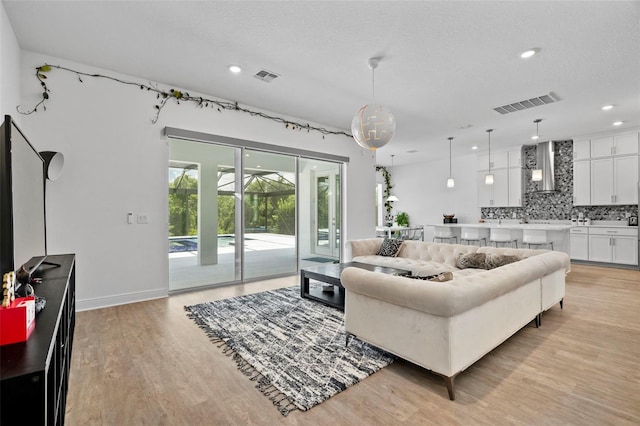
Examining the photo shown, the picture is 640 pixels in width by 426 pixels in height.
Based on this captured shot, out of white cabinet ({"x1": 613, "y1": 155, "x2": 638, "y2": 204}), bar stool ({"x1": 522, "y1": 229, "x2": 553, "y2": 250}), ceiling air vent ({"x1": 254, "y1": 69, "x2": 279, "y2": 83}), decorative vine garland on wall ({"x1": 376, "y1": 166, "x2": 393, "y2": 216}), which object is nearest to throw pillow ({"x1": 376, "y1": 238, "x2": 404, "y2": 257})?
bar stool ({"x1": 522, "y1": 229, "x2": 553, "y2": 250})

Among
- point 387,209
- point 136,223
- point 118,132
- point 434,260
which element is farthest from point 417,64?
point 387,209

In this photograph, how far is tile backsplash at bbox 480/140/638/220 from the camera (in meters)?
6.91

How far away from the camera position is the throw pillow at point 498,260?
3643mm

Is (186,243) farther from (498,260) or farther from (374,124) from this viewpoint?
(498,260)

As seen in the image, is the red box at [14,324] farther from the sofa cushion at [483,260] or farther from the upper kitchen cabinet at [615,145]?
the upper kitchen cabinet at [615,145]

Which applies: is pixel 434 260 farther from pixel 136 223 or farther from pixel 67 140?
pixel 67 140

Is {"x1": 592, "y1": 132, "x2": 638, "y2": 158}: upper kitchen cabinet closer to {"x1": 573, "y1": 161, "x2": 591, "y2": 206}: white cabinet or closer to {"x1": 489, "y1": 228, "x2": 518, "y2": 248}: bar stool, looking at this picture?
{"x1": 573, "y1": 161, "x2": 591, "y2": 206}: white cabinet

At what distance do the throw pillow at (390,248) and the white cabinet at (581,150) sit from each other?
4.99 m

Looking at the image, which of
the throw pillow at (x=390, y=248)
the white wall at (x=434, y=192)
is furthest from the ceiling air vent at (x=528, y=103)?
the white wall at (x=434, y=192)

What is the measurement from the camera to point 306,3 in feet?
8.48

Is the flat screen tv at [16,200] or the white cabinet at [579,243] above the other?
the flat screen tv at [16,200]

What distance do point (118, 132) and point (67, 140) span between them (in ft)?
1.73

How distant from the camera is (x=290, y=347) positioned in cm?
271

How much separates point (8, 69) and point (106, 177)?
1350mm
